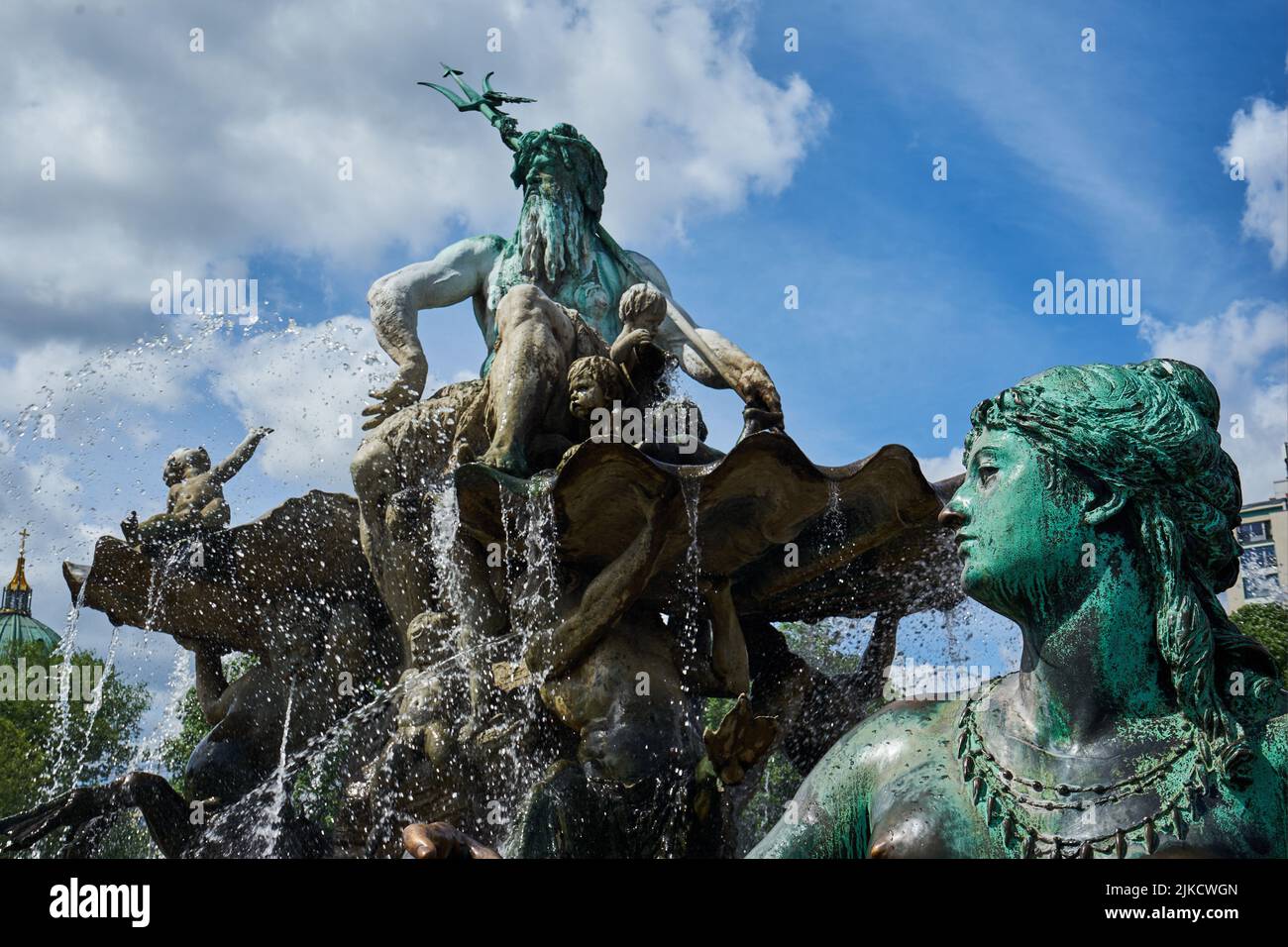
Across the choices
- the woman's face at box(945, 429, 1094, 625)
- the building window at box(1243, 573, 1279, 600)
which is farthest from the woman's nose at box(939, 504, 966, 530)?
the building window at box(1243, 573, 1279, 600)

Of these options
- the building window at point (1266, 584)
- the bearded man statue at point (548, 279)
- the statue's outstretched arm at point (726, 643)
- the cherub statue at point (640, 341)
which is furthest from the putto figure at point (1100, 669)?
the bearded man statue at point (548, 279)

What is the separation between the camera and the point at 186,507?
732 centimetres

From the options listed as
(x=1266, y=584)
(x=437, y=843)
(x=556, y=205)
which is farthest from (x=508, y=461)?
(x=437, y=843)

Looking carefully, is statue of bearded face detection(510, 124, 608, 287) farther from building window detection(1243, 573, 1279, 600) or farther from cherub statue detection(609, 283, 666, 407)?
building window detection(1243, 573, 1279, 600)

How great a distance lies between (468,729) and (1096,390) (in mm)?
4183

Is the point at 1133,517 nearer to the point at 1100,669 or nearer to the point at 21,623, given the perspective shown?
the point at 1100,669

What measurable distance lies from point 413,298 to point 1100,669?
555 centimetres

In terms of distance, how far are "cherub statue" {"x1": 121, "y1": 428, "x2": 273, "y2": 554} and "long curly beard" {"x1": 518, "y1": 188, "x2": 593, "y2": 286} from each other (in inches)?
81.2

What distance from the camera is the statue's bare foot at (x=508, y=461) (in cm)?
583

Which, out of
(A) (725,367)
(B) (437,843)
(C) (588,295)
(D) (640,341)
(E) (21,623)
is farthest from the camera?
(E) (21,623)

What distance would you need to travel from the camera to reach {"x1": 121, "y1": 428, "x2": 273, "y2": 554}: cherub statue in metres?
7.31

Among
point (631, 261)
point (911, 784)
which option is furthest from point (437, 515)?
point (911, 784)

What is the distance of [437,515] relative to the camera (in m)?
6.27
